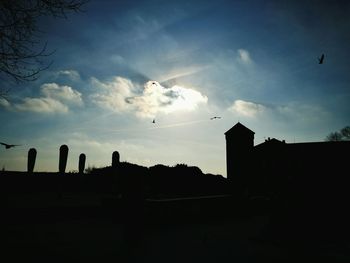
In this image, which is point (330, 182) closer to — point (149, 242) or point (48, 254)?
point (149, 242)

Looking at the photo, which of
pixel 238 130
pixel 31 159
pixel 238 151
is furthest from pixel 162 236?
pixel 238 130

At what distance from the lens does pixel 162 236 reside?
8383mm

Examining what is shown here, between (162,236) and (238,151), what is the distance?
23.9m

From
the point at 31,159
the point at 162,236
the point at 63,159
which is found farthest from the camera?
the point at 31,159

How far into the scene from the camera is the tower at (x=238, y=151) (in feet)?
99.8

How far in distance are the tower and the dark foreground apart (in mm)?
17748

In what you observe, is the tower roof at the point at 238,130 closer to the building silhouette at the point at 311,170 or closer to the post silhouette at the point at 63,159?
the post silhouette at the point at 63,159

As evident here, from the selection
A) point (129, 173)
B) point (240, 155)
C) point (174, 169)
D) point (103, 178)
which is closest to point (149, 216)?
point (129, 173)

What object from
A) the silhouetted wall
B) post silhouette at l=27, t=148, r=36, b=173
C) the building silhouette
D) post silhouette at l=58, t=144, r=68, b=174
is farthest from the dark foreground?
the silhouetted wall

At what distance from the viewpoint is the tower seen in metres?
30.4

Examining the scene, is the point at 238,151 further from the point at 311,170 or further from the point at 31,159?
the point at 31,159

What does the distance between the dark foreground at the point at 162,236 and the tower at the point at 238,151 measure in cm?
1775

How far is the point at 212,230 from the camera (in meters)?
9.49

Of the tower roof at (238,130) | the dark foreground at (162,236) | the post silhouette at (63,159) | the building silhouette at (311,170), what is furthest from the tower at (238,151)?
the building silhouette at (311,170)
